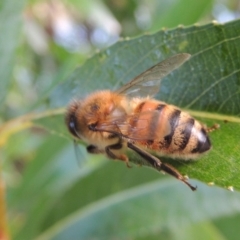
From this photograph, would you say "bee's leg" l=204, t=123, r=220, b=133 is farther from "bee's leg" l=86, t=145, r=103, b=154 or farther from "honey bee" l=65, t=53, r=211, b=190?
"bee's leg" l=86, t=145, r=103, b=154

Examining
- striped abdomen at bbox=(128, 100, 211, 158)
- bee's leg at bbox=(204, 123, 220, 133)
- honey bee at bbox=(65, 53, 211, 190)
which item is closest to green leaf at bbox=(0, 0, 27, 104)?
honey bee at bbox=(65, 53, 211, 190)

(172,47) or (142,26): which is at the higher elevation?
(172,47)

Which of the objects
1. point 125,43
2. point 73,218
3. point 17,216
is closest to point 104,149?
point 125,43

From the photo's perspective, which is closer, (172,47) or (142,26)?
(172,47)

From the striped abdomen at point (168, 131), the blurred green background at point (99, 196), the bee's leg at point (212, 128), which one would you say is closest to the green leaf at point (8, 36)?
the blurred green background at point (99, 196)

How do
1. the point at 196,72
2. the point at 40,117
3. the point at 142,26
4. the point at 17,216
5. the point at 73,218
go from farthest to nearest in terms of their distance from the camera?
the point at 142,26 → the point at 17,216 → the point at 73,218 → the point at 40,117 → the point at 196,72

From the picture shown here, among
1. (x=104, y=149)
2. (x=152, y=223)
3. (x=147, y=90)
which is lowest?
(x=152, y=223)

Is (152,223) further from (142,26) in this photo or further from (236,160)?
(142,26)

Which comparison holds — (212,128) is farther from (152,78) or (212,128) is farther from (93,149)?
(93,149)
